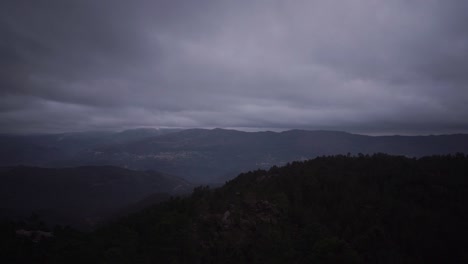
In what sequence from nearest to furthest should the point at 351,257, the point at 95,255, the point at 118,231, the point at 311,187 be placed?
1. the point at 351,257
2. the point at 95,255
3. the point at 118,231
4. the point at 311,187

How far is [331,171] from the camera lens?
6819 cm

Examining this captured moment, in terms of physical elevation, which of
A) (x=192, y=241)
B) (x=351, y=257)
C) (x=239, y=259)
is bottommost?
(x=239, y=259)

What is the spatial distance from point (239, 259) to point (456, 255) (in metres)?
27.6

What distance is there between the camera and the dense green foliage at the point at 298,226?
3188cm

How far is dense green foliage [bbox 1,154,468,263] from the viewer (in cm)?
3188

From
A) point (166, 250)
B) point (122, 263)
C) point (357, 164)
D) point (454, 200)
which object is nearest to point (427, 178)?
point (454, 200)

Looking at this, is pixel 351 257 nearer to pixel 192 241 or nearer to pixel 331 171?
pixel 192 241

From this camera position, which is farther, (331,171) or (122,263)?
(331,171)

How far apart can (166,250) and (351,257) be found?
20.2 metres

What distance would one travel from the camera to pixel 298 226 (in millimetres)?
44781

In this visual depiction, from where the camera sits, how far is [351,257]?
2586 cm

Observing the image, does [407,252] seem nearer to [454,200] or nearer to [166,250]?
[454,200]

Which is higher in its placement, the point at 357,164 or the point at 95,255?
the point at 357,164

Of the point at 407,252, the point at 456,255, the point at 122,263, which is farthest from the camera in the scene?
the point at 407,252
